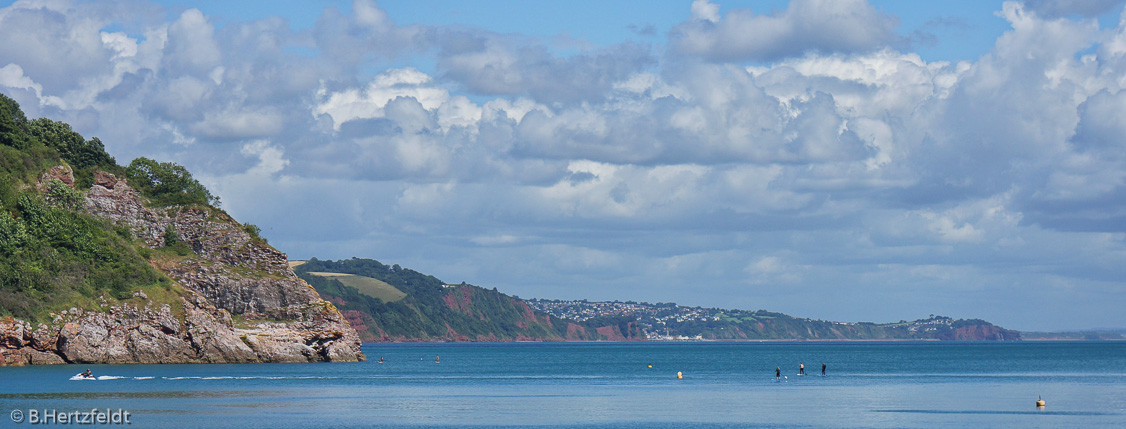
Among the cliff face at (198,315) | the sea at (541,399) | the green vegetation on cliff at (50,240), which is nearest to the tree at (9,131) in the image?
the green vegetation on cliff at (50,240)

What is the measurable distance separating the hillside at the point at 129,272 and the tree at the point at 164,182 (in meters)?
0.23

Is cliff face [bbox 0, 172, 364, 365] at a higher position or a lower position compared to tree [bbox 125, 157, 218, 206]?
lower

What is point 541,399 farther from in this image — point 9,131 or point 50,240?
point 9,131

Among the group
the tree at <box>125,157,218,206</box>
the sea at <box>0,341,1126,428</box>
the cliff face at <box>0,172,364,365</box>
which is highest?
the tree at <box>125,157,218,206</box>

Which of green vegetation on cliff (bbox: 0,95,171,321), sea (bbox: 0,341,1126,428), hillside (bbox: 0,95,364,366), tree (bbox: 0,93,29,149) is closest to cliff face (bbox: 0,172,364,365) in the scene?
hillside (bbox: 0,95,364,366)

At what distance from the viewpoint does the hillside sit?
133 metres

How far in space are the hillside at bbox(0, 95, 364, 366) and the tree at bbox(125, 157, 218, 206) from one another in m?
0.23

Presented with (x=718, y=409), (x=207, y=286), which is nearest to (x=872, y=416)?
(x=718, y=409)

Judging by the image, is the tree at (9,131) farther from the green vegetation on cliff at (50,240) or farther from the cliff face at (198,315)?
the cliff face at (198,315)

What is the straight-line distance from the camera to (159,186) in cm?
17875

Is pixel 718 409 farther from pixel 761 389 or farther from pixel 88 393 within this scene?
pixel 88 393

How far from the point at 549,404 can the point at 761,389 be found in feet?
99.3

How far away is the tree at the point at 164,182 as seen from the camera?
176500 mm

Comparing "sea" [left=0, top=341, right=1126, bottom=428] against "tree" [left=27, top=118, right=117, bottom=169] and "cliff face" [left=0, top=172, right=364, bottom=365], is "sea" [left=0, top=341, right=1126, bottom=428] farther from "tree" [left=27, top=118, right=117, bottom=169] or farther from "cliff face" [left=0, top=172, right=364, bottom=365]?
"tree" [left=27, top=118, right=117, bottom=169]
